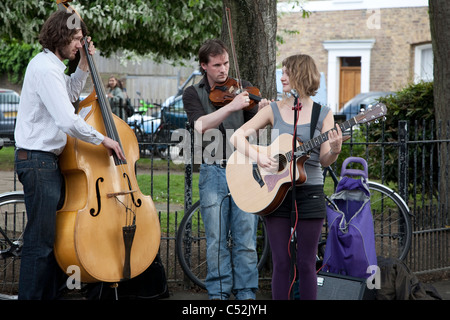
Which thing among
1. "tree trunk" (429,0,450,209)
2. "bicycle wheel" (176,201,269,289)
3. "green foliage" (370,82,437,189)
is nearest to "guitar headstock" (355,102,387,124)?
"bicycle wheel" (176,201,269,289)

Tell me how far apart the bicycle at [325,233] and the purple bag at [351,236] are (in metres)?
0.36

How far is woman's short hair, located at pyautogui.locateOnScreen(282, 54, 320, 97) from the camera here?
3988 mm

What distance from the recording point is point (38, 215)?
13.1 feet

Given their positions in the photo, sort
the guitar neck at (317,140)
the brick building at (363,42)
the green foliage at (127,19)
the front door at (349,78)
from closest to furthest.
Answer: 1. the guitar neck at (317,140)
2. the green foliage at (127,19)
3. the brick building at (363,42)
4. the front door at (349,78)

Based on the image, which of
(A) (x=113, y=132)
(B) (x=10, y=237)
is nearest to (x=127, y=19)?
(B) (x=10, y=237)

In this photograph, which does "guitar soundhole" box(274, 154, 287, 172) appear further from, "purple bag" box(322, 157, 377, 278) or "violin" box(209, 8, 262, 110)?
"purple bag" box(322, 157, 377, 278)

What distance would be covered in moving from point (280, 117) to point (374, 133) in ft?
14.3

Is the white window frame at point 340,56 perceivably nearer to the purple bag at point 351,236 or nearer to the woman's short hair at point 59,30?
the purple bag at point 351,236

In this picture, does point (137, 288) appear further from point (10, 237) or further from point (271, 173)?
point (271, 173)

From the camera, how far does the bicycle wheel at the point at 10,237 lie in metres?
4.77

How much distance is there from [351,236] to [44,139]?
219 centimetres

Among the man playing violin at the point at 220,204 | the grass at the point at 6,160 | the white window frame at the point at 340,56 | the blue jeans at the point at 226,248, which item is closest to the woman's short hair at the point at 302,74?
the man playing violin at the point at 220,204
